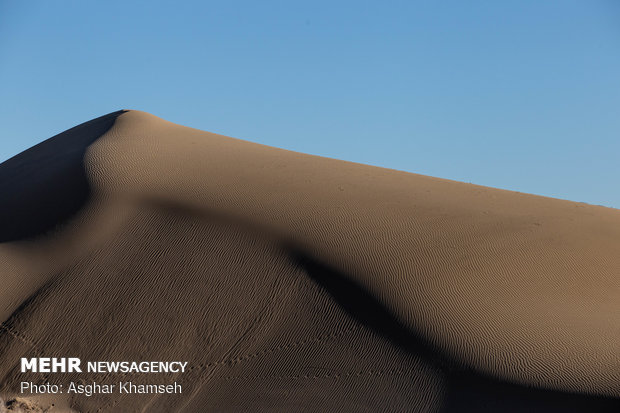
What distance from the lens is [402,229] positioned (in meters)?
12.8

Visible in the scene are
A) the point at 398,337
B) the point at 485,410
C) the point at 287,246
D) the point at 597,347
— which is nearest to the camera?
the point at 485,410

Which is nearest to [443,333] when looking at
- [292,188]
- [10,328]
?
[292,188]

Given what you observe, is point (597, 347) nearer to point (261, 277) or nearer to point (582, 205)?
point (261, 277)

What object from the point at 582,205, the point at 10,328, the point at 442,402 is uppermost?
the point at 10,328

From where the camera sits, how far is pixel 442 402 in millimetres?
9367

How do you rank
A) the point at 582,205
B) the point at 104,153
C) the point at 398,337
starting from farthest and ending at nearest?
the point at 582,205 → the point at 104,153 → the point at 398,337

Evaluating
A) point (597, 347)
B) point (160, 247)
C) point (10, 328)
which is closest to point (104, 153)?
point (160, 247)

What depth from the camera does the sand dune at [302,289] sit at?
32.1 ft

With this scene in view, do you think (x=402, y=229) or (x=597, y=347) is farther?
(x=402, y=229)

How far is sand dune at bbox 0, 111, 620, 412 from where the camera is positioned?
9.77 metres

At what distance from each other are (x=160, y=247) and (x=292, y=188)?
129 inches

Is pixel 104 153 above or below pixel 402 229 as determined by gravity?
above

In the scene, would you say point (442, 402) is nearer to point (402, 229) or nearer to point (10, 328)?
point (402, 229)

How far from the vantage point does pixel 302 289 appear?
37.8 ft
